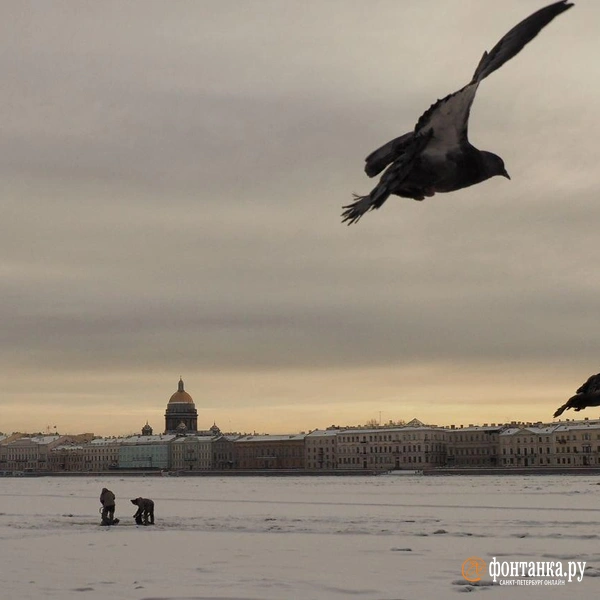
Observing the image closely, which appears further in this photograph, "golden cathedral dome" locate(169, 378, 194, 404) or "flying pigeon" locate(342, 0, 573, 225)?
"golden cathedral dome" locate(169, 378, 194, 404)

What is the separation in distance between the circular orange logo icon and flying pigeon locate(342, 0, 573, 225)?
36.1ft

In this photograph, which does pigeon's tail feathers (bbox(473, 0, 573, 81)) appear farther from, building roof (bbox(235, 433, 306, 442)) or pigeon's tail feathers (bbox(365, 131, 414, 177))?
building roof (bbox(235, 433, 306, 442))

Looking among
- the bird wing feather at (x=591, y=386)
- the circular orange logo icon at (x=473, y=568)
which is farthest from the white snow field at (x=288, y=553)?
the bird wing feather at (x=591, y=386)

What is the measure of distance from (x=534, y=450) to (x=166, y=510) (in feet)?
362

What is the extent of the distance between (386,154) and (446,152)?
230 mm

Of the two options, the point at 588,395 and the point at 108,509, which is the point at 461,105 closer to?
the point at 588,395

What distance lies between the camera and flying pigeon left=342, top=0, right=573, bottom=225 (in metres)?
2.11

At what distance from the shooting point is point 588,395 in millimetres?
2867

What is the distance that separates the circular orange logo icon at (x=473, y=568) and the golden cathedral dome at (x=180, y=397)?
16640 centimetres

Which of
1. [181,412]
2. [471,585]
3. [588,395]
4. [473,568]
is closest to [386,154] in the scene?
[588,395]

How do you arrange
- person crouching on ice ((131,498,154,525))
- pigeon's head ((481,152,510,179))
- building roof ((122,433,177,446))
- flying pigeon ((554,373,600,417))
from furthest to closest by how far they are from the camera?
building roof ((122,433,177,446))
person crouching on ice ((131,498,154,525))
flying pigeon ((554,373,600,417))
pigeon's head ((481,152,510,179))

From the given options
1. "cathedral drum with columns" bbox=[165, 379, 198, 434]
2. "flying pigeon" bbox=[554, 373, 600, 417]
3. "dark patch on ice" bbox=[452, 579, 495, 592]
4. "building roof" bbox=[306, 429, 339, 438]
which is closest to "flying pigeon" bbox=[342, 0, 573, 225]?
"flying pigeon" bbox=[554, 373, 600, 417]

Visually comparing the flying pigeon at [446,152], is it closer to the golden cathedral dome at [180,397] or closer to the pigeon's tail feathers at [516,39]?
the pigeon's tail feathers at [516,39]

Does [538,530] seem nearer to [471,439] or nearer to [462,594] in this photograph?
[462,594]
